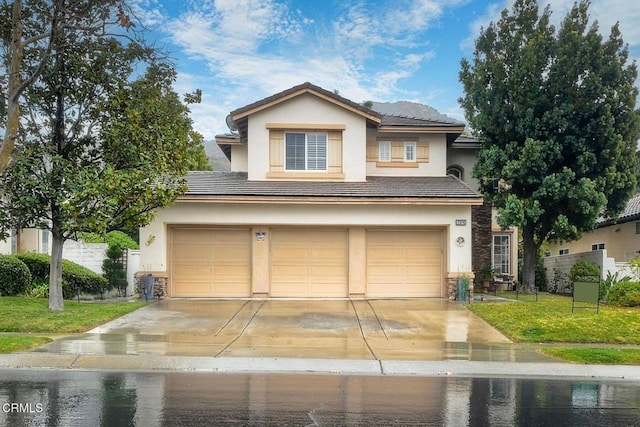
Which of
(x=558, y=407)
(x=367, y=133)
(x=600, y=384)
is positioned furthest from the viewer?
(x=367, y=133)

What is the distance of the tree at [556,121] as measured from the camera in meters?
18.2

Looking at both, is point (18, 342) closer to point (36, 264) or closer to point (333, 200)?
point (36, 264)

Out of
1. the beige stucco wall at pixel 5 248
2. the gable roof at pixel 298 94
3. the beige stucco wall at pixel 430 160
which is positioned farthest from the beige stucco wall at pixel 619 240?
the beige stucco wall at pixel 5 248

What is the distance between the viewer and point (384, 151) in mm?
21016

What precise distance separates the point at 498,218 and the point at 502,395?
12.5 m

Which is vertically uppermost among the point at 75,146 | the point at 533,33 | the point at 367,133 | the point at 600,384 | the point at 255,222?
the point at 533,33

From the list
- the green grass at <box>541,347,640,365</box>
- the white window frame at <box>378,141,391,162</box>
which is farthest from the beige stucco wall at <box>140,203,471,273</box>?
the green grass at <box>541,347,640,365</box>

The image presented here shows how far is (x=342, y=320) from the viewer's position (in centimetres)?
1406

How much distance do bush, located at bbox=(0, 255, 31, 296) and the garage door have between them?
444 inches

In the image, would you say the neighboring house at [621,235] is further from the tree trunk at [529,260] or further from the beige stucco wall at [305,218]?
the beige stucco wall at [305,218]

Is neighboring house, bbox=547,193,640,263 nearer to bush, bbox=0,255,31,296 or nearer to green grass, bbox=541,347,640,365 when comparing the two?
green grass, bbox=541,347,640,365

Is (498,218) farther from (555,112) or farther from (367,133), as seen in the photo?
(367,133)

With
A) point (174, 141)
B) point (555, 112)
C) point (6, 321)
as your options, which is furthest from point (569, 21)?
point (6, 321)

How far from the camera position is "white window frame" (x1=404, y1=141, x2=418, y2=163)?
20.9 metres
